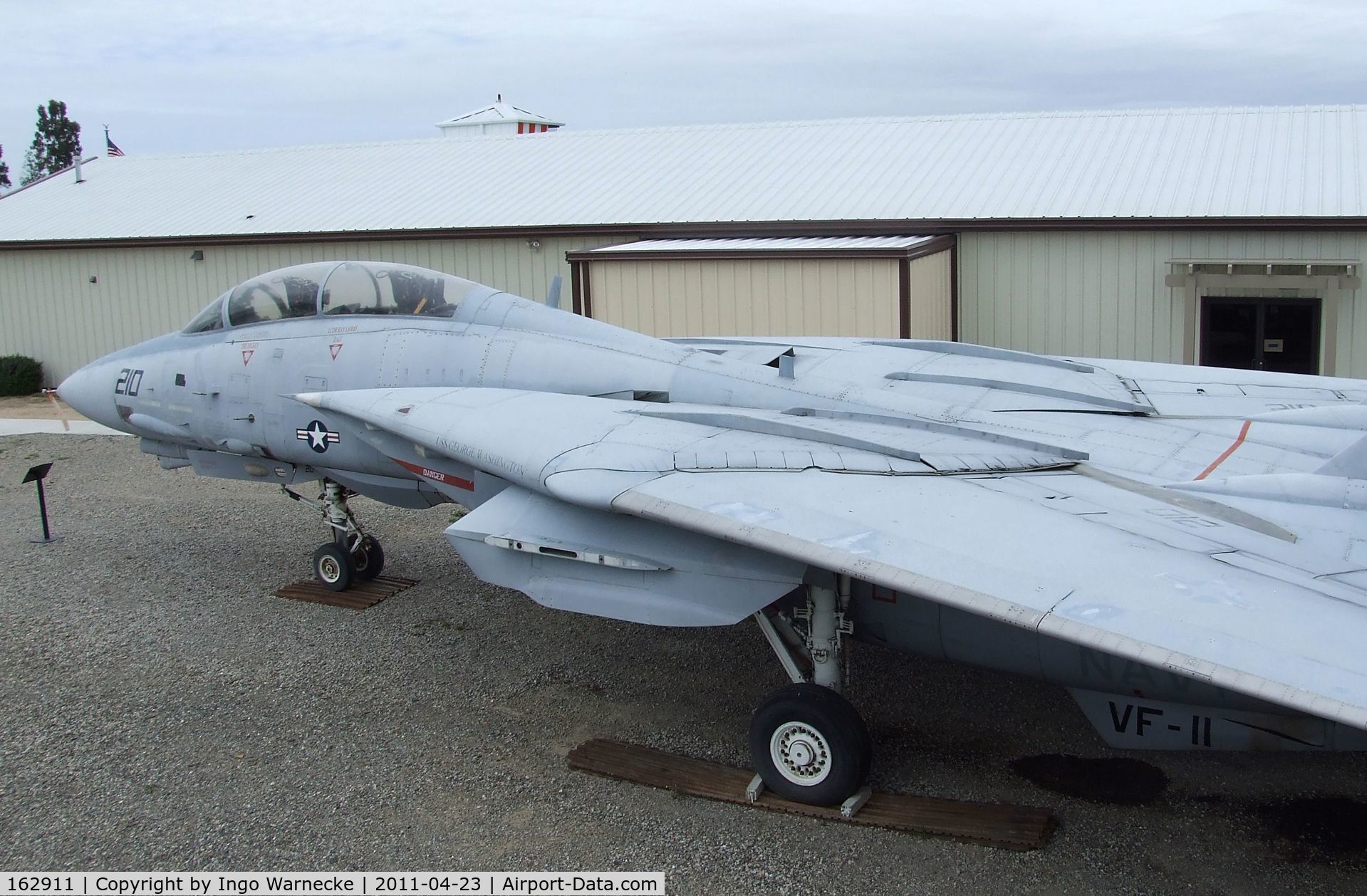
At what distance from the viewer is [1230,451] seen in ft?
24.7

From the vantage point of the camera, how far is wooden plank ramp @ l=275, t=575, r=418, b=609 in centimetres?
989

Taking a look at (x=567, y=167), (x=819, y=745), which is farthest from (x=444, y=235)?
(x=819, y=745)

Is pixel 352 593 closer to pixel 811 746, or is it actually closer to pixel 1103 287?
pixel 811 746

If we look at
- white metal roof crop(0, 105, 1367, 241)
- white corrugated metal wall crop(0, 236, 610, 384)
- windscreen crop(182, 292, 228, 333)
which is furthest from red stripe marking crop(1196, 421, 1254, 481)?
white corrugated metal wall crop(0, 236, 610, 384)

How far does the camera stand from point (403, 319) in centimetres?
897

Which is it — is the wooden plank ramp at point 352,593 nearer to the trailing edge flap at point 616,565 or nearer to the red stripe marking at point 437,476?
the red stripe marking at point 437,476

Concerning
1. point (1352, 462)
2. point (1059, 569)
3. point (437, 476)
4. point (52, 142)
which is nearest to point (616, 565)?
point (437, 476)

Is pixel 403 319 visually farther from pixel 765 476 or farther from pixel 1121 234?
pixel 1121 234

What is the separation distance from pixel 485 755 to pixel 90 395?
5.55 m

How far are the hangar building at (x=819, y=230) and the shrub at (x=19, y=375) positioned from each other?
37 cm

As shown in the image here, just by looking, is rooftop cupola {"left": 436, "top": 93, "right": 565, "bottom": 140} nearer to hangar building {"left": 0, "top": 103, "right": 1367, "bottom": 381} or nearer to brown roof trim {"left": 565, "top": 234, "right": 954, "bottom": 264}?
hangar building {"left": 0, "top": 103, "right": 1367, "bottom": 381}

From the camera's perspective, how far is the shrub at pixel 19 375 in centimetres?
2178

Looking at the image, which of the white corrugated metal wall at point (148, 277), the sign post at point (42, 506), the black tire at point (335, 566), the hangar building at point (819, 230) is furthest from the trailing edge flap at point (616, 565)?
the white corrugated metal wall at point (148, 277)

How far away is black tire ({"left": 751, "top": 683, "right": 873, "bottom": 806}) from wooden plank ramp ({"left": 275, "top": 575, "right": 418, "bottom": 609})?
14.9 feet
